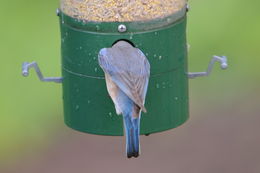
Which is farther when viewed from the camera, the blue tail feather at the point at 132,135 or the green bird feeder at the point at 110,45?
the green bird feeder at the point at 110,45

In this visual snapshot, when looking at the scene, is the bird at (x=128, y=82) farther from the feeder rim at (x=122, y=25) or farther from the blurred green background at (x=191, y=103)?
the blurred green background at (x=191, y=103)

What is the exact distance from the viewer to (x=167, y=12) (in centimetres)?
1226

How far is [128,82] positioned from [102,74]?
0.41 meters

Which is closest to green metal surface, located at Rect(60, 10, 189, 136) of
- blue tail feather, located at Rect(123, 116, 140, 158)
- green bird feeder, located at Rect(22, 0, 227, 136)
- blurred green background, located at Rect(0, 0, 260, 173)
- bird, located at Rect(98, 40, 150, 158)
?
green bird feeder, located at Rect(22, 0, 227, 136)

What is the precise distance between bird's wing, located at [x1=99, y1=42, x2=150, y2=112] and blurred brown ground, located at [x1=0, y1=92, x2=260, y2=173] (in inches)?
156

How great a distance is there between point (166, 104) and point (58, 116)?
12.7ft

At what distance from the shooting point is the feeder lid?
39.8ft

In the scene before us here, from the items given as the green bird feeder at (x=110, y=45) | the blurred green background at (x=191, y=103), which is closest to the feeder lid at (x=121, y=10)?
the green bird feeder at (x=110, y=45)

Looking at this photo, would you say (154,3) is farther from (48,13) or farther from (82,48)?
(48,13)

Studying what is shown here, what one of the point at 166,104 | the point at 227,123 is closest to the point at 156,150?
the point at 227,123

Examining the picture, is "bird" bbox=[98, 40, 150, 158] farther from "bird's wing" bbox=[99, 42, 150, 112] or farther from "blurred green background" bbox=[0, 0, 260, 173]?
"blurred green background" bbox=[0, 0, 260, 173]

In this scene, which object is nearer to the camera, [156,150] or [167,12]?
[167,12]

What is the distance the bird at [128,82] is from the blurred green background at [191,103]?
3.46 metres

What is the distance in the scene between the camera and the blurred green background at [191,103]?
15.8 meters
